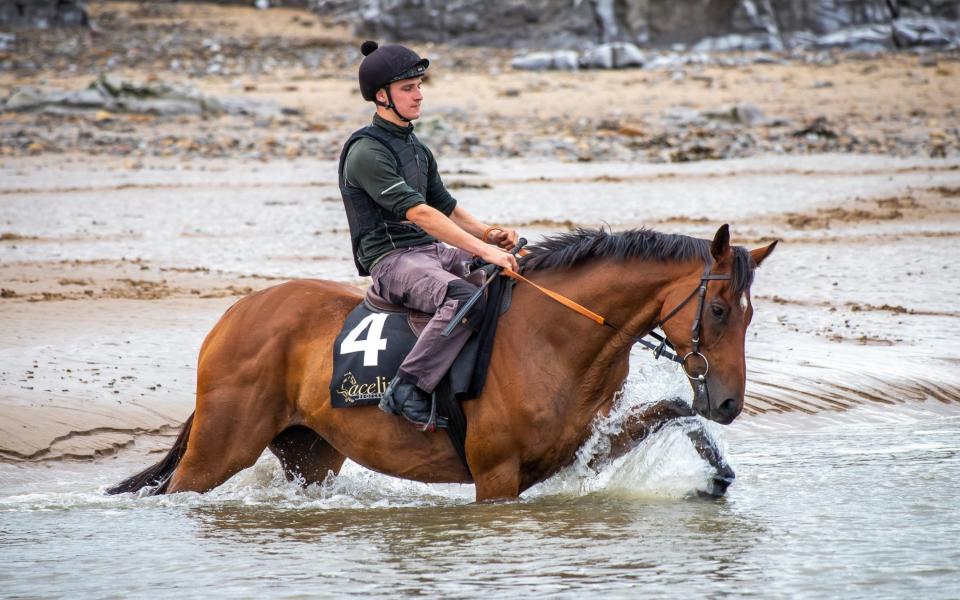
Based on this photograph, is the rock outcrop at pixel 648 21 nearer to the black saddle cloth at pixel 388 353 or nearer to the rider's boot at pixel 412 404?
the black saddle cloth at pixel 388 353

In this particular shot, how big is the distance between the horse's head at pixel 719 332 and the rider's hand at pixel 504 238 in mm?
1093

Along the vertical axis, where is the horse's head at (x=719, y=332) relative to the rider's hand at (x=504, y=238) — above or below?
below

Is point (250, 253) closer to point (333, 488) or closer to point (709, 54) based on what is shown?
point (333, 488)

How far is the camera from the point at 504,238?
250 inches

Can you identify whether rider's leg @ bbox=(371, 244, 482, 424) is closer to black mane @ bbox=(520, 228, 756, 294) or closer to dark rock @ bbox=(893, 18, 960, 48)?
black mane @ bbox=(520, 228, 756, 294)

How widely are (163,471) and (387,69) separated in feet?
8.03

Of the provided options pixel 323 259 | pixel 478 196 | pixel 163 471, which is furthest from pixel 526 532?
pixel 478 196

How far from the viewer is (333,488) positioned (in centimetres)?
681

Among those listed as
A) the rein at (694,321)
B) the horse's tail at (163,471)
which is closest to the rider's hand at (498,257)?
the rein at (694,321)

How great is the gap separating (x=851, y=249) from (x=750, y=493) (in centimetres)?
722

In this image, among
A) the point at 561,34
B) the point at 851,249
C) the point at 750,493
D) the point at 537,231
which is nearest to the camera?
the point at 750,493

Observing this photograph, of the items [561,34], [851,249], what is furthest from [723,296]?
[561,34]

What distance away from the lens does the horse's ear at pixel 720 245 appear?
17.8 feet

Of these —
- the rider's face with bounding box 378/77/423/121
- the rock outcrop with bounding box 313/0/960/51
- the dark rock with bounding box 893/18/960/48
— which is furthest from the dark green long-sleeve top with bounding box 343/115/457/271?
the dark rock with bounding box 893/18/960/48
